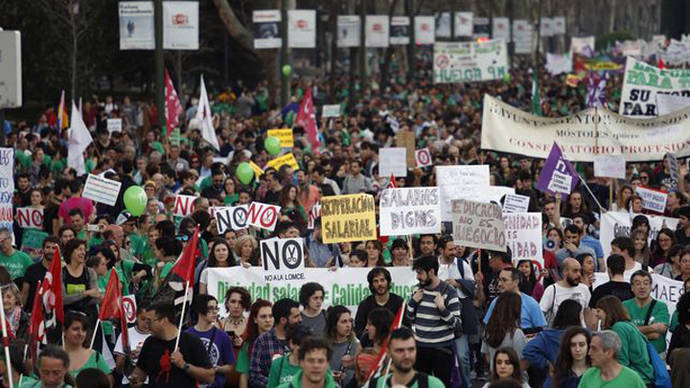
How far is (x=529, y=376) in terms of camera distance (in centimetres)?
1033

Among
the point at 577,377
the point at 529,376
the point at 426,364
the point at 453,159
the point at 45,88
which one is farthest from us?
the point at 45,88

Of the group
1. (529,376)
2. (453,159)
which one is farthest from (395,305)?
(453,159)

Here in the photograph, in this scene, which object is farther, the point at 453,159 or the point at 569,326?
the point at 453,159

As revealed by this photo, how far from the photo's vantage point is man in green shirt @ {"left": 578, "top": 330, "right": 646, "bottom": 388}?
862 cm

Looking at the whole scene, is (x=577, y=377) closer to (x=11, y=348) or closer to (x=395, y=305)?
(x=395, y=305)

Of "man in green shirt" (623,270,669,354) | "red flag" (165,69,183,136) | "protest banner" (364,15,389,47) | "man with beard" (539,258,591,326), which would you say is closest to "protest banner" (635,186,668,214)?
"man with beard" (539,258,591,326)

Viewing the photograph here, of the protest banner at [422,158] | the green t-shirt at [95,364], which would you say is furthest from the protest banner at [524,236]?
the protest banner at [422,158]

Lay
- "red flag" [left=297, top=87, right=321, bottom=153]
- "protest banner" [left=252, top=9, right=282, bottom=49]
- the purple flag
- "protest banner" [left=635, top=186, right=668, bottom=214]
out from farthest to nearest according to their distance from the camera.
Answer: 1. "protest banner" [left=252, top=9, right=282, bottom=49]
2. "red flag" [left=297, top=87, right=321, bottom=153]
3. the purple flag
4. "protest banner" [left=635, top=186, right=668, bottom=214]

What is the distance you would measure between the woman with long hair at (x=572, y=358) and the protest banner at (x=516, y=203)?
6.27 m

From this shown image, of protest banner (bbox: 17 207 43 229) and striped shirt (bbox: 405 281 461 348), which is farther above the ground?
protest banner (bbox: 17 207 43 229)

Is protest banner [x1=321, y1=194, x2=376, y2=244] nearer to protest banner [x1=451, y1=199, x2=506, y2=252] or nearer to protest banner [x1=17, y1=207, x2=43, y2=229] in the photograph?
protest banner [x1=451, y1=199, x2=506, y2=252]

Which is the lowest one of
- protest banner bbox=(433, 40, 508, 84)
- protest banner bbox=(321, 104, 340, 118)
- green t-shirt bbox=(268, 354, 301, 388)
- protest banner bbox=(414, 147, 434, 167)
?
green t-shirt bbox=(268, 354, 301, 388)

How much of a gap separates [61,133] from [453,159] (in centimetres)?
784

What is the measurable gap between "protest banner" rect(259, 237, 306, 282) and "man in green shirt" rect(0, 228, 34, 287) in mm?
2010
